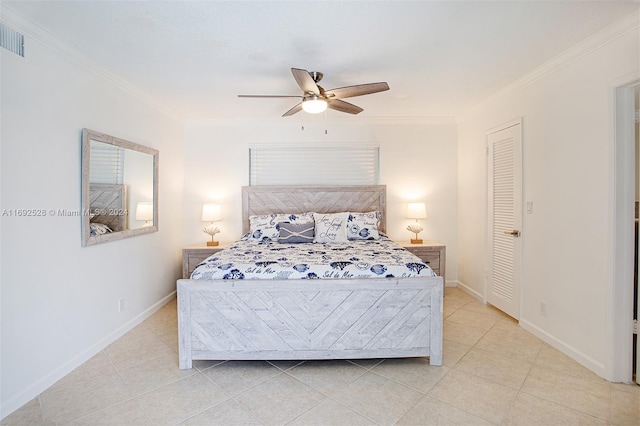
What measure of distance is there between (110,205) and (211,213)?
1.43m

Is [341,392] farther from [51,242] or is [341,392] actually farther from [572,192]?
[572,192]

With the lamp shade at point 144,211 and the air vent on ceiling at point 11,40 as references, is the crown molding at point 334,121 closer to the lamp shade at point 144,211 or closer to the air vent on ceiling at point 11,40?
the lamp shade at point 144,211

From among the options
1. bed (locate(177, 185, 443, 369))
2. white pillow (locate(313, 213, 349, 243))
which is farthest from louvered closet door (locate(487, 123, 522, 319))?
white pillow (locate(313, 213, 349, 243))

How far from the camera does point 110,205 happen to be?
279cm

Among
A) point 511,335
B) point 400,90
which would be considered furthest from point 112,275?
point 511,335

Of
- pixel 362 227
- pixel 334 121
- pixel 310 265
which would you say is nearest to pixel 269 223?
pixel 362 227

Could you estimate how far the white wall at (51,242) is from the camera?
1.91 meters

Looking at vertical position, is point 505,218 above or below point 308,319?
above

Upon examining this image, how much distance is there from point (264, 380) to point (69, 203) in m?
2.06

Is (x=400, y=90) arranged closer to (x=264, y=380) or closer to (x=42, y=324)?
(x=264, y=380)

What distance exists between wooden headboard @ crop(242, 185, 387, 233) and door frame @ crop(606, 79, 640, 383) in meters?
2.58

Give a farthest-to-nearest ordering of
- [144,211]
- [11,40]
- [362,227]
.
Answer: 1. [362,227]
2. [144,211]
3. [11,40]

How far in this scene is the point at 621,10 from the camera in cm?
196

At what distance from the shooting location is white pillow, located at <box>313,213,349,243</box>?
3.70 meters
